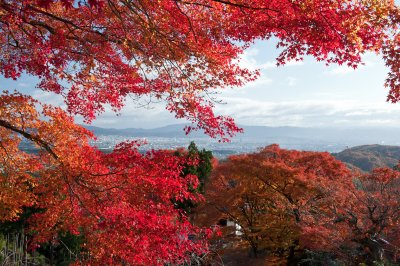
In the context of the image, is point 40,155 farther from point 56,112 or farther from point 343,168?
point 343,168

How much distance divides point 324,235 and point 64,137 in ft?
26.4

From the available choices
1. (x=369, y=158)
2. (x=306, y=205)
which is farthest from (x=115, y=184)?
(x=369, y=158)

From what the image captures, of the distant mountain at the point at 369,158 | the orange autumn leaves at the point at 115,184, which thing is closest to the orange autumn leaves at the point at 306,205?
the orange autumn leaves at the point at 115,184

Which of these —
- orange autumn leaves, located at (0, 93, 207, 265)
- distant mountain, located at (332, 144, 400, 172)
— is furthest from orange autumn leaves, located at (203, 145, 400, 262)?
distant mountain, located at (332, 144, 400, 172)

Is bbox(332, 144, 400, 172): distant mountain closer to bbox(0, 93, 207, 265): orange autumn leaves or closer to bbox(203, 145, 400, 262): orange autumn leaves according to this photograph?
bbox(203, 145, 400, 262): orange autumn leaves

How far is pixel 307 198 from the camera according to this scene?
48.8 ft

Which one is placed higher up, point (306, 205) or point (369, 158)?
point (306, 205)

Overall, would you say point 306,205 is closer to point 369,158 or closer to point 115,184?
point 115,184

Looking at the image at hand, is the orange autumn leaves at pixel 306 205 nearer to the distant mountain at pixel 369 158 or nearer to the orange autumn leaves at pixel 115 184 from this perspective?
the orange autumn leaves at pixel 115 184

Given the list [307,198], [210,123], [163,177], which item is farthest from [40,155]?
[307,198]

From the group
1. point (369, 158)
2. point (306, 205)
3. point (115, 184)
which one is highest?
point (115, 184)

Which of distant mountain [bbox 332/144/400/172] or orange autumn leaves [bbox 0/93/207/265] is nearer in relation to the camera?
orange autumn leaves [bbox 0/93/207/265]

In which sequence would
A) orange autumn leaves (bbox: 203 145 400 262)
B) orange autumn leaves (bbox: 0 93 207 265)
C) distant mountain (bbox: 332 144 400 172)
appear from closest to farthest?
orange autumn leaves (bbox: 0 93 207 265) → orange autumn leaves (bbox: 203 145 400 262) → distant mountain (bbox: 332 144 400 172)

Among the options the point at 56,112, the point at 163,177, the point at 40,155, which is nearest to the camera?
the point at 163,177
